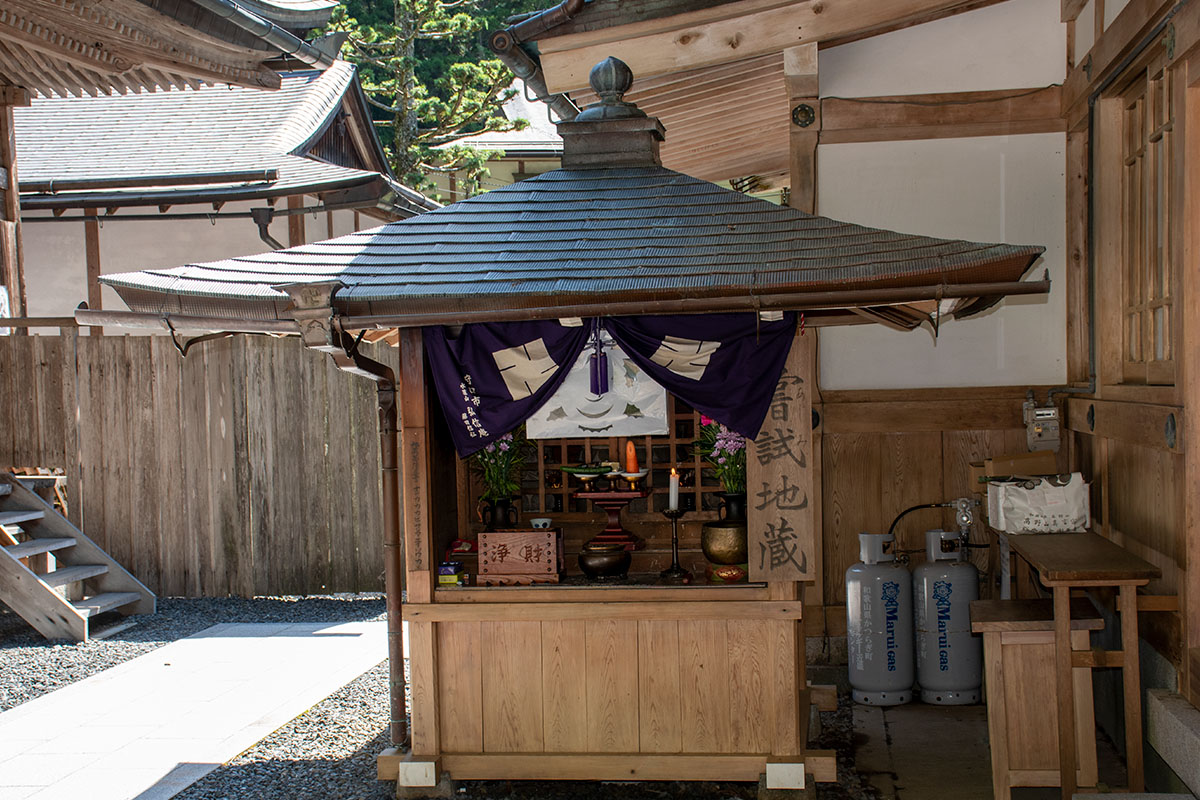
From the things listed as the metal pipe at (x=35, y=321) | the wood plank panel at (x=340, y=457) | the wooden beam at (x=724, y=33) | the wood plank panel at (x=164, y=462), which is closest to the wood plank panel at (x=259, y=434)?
the wood plank panel at (x=340, y=457)

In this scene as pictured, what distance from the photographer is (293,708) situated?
287 inches

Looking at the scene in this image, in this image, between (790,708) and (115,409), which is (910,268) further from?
(115,409)

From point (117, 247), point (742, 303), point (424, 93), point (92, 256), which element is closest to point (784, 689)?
point (742, 303)

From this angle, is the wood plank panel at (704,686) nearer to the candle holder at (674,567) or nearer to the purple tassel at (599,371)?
the candle holder at (674,567)

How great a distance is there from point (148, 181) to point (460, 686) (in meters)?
9.45

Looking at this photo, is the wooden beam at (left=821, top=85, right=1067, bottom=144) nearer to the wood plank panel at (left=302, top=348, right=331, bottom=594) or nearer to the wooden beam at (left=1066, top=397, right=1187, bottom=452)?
the wooden beam at (left=1066, top=397, right=1187, bottom=452)

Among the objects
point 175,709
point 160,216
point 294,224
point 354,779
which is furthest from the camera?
point 294,224

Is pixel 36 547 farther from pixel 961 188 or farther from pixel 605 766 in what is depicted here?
pixel 961 188

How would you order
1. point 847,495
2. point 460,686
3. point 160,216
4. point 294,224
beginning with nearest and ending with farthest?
point 460,686 < point 847,495 < point 160,216 < point 294,224

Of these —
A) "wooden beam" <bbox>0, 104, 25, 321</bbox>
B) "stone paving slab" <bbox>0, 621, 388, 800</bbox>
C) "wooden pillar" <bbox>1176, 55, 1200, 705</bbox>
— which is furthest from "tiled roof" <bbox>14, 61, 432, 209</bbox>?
"wooden pillar" <bbox>1176, 55, 1200, 705</bbox>

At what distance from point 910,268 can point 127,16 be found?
250 inches

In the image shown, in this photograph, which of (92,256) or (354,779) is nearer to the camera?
(354,779)

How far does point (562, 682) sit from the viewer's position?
227 inches

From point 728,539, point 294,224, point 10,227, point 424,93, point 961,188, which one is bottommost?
point 728,539
